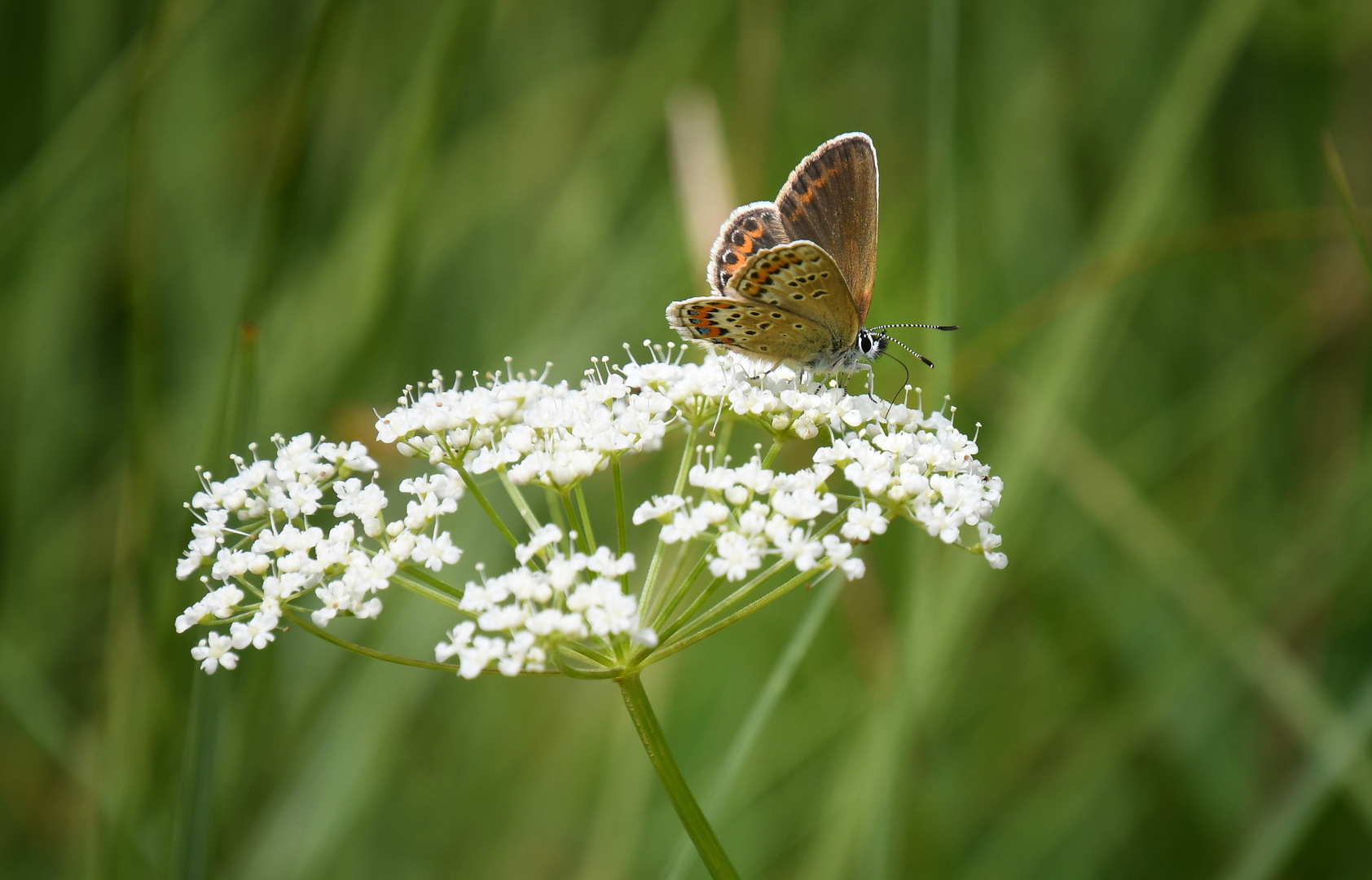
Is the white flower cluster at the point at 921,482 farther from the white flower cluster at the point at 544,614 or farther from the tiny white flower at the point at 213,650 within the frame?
the tiny white flower at the point at 213,650

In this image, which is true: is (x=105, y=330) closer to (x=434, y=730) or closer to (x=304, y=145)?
(x=434, y=730)

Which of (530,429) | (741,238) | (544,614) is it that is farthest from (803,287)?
(544,614)


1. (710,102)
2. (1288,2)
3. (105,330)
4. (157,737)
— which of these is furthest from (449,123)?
(1288,2)

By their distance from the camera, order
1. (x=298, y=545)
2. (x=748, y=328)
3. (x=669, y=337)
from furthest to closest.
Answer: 1. (x=669, y=337)
2. (x=748, y=328)
3. (x=298, y=545)

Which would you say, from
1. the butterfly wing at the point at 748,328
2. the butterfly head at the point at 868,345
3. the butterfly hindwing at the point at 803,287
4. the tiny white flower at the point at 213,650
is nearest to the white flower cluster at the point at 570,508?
the tiny white flower at the point at 213,650

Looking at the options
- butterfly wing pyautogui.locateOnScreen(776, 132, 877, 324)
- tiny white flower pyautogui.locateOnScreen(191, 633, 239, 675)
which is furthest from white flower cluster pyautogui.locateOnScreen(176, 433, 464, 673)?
butterfly wing pyautogui.locateOnScreen(776, 132, 877, 324)

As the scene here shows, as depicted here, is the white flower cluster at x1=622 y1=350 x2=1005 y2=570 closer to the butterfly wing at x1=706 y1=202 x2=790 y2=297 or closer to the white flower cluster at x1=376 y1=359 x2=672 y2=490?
the white flower cluster at x1=376 y1=359 x2=672 y2=490

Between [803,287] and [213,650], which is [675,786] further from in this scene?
[803,287]
